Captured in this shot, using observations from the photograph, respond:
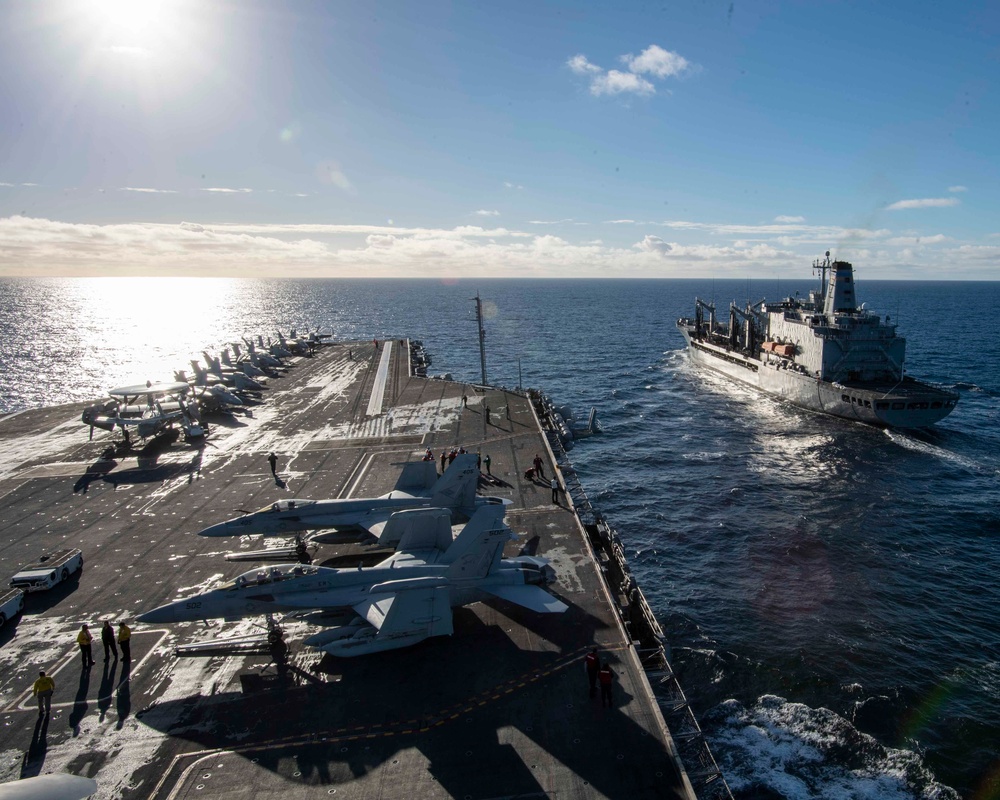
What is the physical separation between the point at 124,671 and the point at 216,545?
11.8 metres

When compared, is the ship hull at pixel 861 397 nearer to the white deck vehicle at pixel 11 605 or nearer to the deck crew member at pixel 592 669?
the deck crew member at pixel 592 669

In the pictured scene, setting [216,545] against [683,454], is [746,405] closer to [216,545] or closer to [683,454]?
[683,454]

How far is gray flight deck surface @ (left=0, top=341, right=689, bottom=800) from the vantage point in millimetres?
19297

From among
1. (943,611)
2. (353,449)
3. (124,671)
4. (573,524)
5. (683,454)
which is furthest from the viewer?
(683,454)

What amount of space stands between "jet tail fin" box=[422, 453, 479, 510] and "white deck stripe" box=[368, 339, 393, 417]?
3408 cm

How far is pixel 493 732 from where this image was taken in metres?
20.8

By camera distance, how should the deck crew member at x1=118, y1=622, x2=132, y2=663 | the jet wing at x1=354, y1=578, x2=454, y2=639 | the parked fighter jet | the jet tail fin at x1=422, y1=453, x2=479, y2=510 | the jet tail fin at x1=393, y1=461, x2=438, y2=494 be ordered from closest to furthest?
the jet wing at x1=354, y1=578, x2=454, y2=639 → the deck crew member at x1=118, y1=622, x2=132, y2=663 → the jet tail fin at x1=422, y1=453, x2=479, y2=510 → the jet tail fin at x1=393, y1=461, x2=438, y2=494 → the parked fighter jet

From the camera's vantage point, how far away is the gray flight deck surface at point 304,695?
1930 centimetres

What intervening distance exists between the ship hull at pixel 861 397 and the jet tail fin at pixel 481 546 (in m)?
58.2

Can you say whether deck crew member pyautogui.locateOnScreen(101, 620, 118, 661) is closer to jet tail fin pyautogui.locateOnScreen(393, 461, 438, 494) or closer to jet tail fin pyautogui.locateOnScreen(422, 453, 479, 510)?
jet tail fin pyautogui.locateOnScreen(393, 461, 438, 494)

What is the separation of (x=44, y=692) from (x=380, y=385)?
62212mm

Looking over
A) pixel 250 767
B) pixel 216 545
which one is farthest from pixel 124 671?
pixel 216 545

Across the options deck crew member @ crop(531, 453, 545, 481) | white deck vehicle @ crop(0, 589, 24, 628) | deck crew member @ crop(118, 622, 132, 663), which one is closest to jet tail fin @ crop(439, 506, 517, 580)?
deck crew member @ crop(118, 622, 132, 663)

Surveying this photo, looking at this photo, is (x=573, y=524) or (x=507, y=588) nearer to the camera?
(x=507, y=588)
